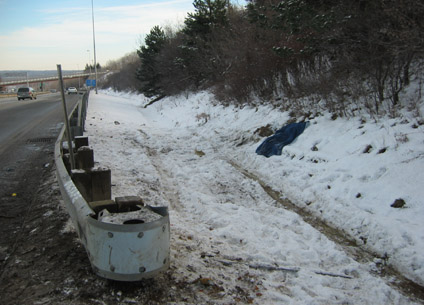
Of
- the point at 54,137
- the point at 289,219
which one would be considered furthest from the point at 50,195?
the point at 54,137

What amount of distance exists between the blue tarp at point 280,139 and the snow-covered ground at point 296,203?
24 centimetres

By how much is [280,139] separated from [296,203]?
11.1 ft

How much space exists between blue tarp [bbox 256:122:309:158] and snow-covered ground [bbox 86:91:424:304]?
24 centimetres

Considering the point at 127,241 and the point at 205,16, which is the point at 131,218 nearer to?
the point at 127,241

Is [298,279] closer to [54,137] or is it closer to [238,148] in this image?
[238,148]

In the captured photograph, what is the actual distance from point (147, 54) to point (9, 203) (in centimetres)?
3304

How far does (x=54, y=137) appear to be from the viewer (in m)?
12.1

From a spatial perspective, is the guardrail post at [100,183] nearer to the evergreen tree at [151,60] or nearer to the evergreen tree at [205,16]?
the evergreen tree at [205,16]

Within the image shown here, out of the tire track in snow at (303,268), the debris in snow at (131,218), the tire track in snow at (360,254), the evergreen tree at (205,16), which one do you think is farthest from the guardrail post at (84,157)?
the evergreen tree at (205,16)

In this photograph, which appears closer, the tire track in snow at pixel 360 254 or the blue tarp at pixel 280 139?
the tire track in snow at pixel 360 254

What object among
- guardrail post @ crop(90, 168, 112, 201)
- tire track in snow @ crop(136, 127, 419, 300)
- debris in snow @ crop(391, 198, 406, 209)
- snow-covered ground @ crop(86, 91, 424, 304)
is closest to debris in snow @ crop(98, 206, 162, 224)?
snow-covered ground @ crop(86, 91, 424, 304)

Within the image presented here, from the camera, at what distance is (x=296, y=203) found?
19.6 feet

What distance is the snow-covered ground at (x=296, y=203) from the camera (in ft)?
11.4


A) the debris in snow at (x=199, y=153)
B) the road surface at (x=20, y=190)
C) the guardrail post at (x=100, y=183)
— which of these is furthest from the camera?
the debris in snow at (x=199, y=153)
